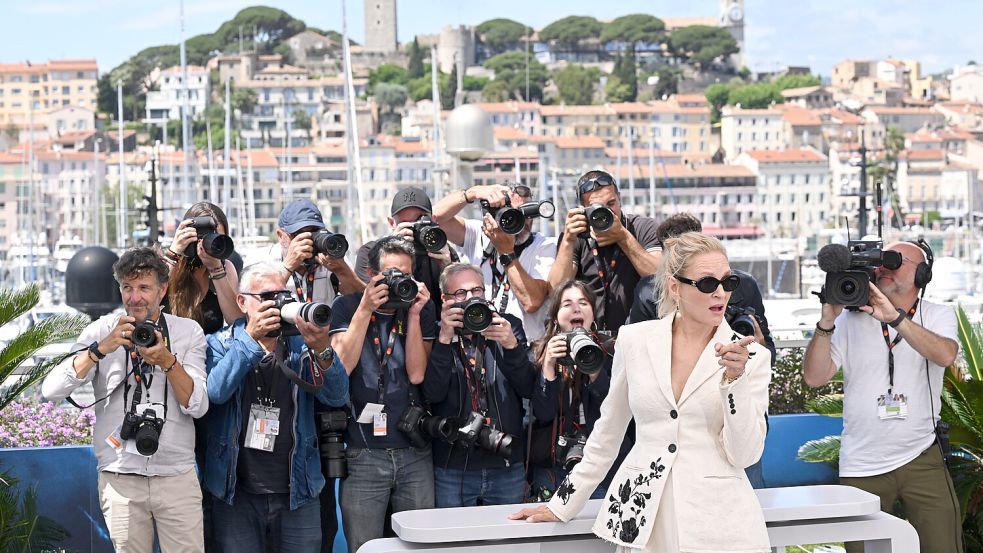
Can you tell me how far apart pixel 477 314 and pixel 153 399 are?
1.20 m

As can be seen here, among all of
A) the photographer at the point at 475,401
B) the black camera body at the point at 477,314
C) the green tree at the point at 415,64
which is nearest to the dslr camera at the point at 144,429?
the photographer at the point at 475,401

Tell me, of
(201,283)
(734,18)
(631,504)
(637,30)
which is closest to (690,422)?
(631,504)

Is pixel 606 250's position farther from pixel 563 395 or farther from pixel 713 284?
pixel 713 284

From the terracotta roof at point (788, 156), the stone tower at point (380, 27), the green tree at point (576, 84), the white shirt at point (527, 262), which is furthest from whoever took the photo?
the stone tower at point (380, 27)

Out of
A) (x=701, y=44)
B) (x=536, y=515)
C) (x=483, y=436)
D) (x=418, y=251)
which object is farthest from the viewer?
(x=701, y=44)

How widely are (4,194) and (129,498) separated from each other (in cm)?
11780

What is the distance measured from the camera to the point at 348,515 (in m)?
4.95

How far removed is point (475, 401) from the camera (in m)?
5.11

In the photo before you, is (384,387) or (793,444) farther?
(793,444)

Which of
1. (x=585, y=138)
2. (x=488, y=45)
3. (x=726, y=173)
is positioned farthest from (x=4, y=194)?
(x=488, y=45)

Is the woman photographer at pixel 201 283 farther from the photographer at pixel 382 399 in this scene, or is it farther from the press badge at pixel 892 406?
the press badge at pixel 892 406

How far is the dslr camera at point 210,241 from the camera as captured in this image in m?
5.09

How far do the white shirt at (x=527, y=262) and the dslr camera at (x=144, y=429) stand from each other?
1.59 m

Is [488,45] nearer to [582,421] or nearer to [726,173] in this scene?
[726,173]
